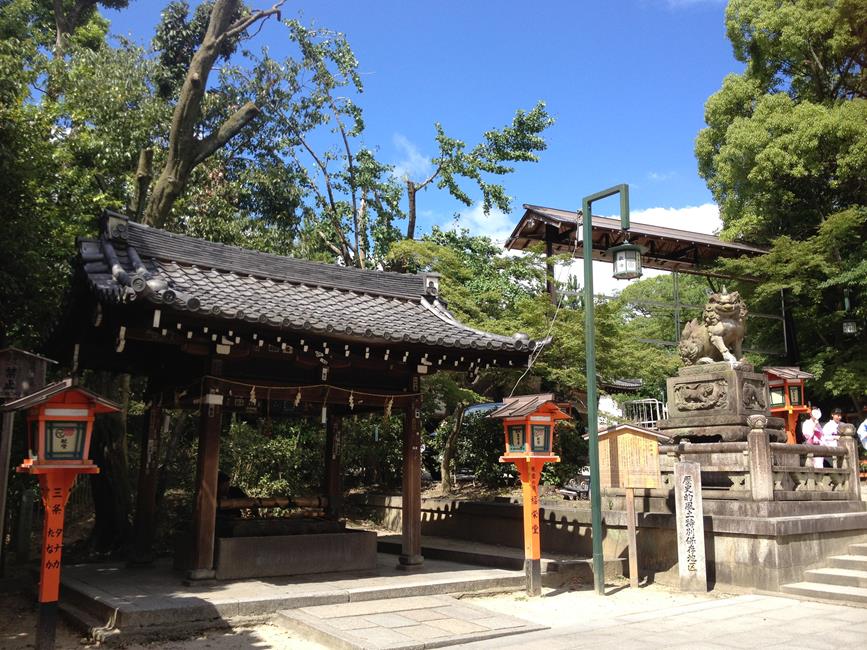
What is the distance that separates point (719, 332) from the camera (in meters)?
12.0

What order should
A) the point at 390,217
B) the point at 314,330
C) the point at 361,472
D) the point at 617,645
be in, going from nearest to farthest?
the point at 617,645 → the point at 314,330 → the point at 361,472 → the point at 390,217

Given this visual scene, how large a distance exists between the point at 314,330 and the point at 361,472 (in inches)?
439

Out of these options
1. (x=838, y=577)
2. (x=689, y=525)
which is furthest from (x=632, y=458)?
(x=838, y=577)

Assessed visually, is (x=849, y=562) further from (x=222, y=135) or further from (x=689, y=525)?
(x=222, y=135)

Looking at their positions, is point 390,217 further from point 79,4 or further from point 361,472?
point 79,4

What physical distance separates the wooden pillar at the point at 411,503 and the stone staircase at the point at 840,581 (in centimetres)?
517

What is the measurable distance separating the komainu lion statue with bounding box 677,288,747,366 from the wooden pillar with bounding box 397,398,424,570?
548 cm

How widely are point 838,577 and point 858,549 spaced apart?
1.31 m

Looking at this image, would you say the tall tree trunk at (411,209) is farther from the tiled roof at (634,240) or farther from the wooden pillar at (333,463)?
the wooden pillar at (333,463)

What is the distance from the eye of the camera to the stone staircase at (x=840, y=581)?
8992 mm

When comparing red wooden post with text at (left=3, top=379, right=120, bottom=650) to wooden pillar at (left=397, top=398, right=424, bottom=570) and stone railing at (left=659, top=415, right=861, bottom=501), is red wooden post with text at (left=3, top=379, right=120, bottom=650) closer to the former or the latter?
wooden pillar at (left=397, top=398, right=424, bottom=570)

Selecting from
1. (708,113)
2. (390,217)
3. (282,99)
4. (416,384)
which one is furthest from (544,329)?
(708,113)

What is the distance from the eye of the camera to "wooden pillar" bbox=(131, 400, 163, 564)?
10.3 metres

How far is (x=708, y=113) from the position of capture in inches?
1054
